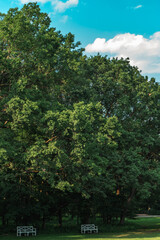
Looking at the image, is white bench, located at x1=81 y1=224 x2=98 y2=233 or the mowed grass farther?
white bench, located at x1=81 y1=224 x2=98 y2=233

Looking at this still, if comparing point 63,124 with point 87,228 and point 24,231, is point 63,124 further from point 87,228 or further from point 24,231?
point 87,228

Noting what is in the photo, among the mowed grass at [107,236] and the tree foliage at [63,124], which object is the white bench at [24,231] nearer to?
the mowed grass at [107,236]

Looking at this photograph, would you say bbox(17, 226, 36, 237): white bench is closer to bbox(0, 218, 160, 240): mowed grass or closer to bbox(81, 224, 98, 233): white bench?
bbox(0, 218, 160, 240): mowed grass

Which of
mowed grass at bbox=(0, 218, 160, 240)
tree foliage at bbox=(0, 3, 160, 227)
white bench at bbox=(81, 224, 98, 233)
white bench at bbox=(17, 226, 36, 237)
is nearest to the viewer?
tree foliage at bbox=(0, 3, 160, 227)

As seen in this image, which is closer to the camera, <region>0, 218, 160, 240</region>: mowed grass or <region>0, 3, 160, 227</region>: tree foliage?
<region>0, 3, 160, 227</region>: tree foliage

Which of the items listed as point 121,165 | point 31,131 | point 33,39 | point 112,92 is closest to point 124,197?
point 121,165

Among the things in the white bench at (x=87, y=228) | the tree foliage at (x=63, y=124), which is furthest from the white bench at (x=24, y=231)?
the white bench at (x=87, y=228)

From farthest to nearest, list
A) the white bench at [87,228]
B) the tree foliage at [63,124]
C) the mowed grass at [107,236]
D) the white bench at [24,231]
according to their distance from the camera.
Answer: the white bench at [87,228], the white bench at [24,231], the mowed grass at [107,236], the tree foliage at [63,124]

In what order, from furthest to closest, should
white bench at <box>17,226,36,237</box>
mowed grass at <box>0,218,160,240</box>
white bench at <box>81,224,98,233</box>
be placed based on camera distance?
white bench at <box>81,224,98,233</box>, white bench at <box>17,226,36,237</box>, mowed grass at <box>0,218,160,240</box>

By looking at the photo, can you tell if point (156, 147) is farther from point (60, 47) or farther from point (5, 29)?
point (5, 29)

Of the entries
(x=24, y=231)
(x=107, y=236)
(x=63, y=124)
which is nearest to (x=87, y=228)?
(x=107, y=236)

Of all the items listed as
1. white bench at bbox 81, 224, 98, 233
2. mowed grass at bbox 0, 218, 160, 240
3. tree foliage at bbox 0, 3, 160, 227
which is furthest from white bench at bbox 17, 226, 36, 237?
white bench at bbox 81, 224, 98, 233

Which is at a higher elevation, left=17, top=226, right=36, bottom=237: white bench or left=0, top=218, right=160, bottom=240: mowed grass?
left=17, top=226, right=36, bottom=237: white bench

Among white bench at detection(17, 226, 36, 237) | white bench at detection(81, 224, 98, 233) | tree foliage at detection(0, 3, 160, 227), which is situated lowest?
white bench at detection(81, 224, 98, 233)
